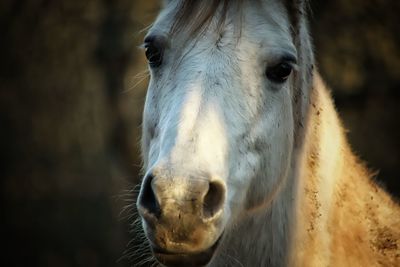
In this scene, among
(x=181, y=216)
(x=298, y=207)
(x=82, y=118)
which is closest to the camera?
(x=181, y=216)


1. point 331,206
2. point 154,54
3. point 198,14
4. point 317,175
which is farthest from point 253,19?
point 331,206

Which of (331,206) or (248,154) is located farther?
(331,206)

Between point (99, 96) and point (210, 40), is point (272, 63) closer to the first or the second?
point (210, 40)

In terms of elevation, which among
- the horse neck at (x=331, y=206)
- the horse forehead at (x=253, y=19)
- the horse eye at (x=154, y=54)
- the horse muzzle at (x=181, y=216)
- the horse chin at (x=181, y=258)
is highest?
the horse forehead at (x=253, y=19)

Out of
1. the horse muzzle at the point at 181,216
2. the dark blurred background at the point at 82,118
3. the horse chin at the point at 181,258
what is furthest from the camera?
the dark blurred background at the point at 82,118

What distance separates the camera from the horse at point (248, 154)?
188 centimetres

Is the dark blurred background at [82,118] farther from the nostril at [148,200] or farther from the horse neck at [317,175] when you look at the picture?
the nostril at [148,200]

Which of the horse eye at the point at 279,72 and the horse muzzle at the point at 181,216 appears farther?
the horse eye at the point at 279,72

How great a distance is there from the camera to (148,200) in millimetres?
1871

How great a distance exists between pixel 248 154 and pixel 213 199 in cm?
40

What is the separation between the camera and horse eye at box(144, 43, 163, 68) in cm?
238

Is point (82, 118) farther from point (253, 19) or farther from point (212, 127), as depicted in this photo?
point (212, 127)

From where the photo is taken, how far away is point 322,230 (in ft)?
8.07

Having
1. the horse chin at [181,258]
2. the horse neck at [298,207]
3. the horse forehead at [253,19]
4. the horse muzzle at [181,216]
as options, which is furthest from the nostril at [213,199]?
the horse forehead at [253,19]
